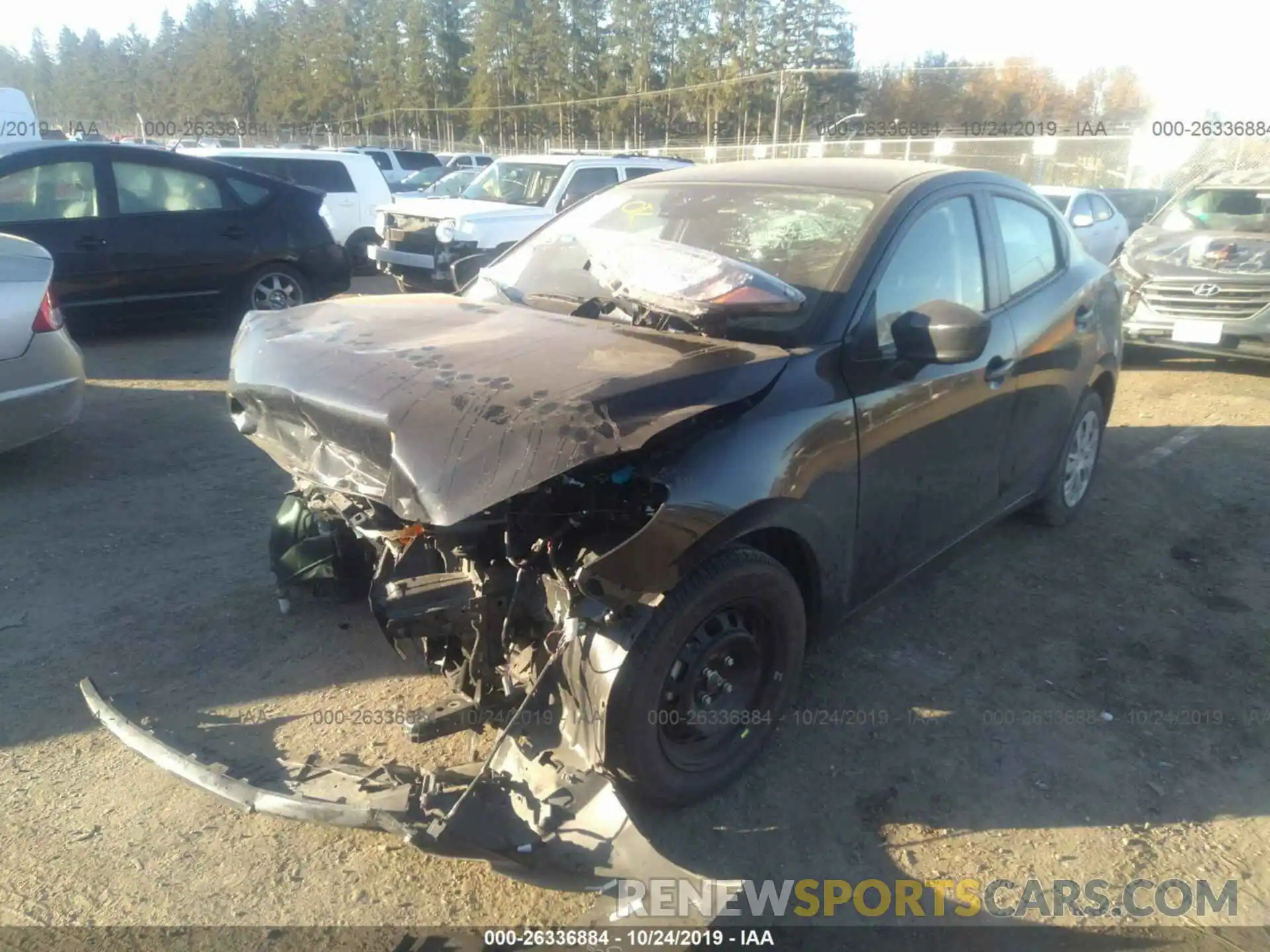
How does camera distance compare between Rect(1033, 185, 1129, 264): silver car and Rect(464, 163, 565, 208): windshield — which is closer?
Rect(464, 163, 565, 208): windshield

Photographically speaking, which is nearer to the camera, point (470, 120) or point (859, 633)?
point (859, 633)

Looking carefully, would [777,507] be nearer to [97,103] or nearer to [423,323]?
[423,323]

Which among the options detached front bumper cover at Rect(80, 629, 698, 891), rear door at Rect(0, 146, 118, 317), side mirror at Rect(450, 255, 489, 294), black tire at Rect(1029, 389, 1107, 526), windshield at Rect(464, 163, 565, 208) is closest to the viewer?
detached front bumper cover at Rect(80, 629, 698, 891)

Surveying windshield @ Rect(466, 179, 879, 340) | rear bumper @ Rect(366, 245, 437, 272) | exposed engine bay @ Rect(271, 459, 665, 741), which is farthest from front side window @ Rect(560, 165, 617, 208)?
exposed engine bay @ Rect(271, 459, 665, 741)

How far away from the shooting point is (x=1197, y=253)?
28.0ft

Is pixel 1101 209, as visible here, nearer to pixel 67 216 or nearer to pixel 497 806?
pixel 67 216

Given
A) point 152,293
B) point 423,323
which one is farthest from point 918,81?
point 423,323

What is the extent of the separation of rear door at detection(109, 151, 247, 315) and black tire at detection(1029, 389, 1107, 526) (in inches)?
285

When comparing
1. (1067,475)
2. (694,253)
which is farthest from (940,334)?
(1067,475)

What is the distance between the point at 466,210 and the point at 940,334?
8.51m

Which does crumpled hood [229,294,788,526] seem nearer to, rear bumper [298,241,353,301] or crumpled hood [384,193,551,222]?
rear bumper [298,241,353,301]

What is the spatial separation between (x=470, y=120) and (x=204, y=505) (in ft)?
193

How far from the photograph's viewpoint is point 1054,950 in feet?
7.78

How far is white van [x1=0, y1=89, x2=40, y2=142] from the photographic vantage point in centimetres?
1744
